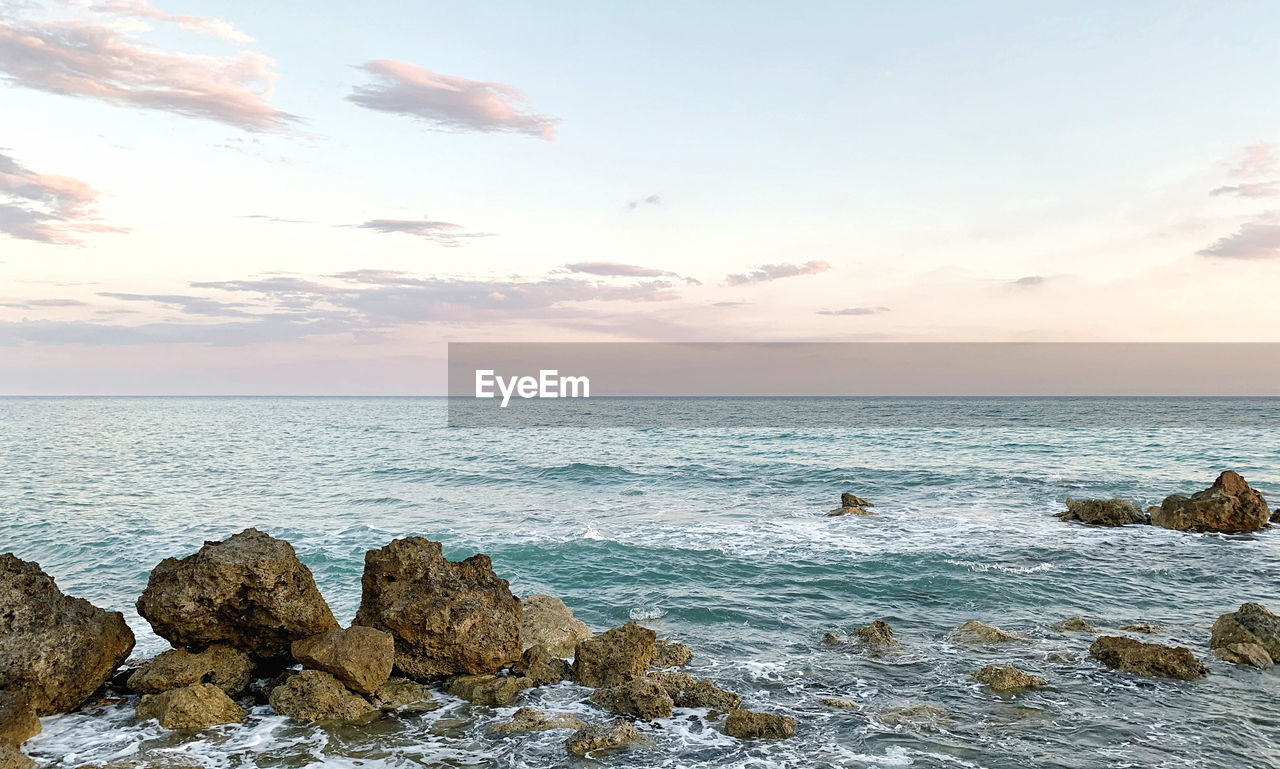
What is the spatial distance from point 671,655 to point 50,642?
10.5m

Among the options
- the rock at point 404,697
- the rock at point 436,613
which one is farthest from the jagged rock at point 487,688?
the rock at point 404,697

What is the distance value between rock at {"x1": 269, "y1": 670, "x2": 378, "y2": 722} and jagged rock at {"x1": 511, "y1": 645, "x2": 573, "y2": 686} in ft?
9.01

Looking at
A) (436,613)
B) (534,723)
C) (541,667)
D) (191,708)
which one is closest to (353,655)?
(436,613)

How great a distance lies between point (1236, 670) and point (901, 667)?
593cm

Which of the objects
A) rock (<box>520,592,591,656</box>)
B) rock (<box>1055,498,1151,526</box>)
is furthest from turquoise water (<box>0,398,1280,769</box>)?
rock (<box>520,592,591,656</box>)

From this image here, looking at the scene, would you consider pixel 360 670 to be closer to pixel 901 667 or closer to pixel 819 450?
pixel 901 667

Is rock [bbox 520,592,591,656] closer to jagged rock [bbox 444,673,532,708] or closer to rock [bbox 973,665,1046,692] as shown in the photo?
jagged rock [bbox 444,673,532,708]

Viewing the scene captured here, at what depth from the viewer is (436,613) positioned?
13.8 meters

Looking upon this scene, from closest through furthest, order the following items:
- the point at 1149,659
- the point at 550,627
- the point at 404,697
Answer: the point at 404,697
the point at 1149,659
the point at 550,627

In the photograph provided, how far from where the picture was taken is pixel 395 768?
417 inches

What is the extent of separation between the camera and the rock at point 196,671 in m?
12.6

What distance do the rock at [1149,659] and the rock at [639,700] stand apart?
338 inches

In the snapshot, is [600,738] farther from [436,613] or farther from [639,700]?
[436,613]

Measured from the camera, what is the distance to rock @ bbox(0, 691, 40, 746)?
10852 millimetres
